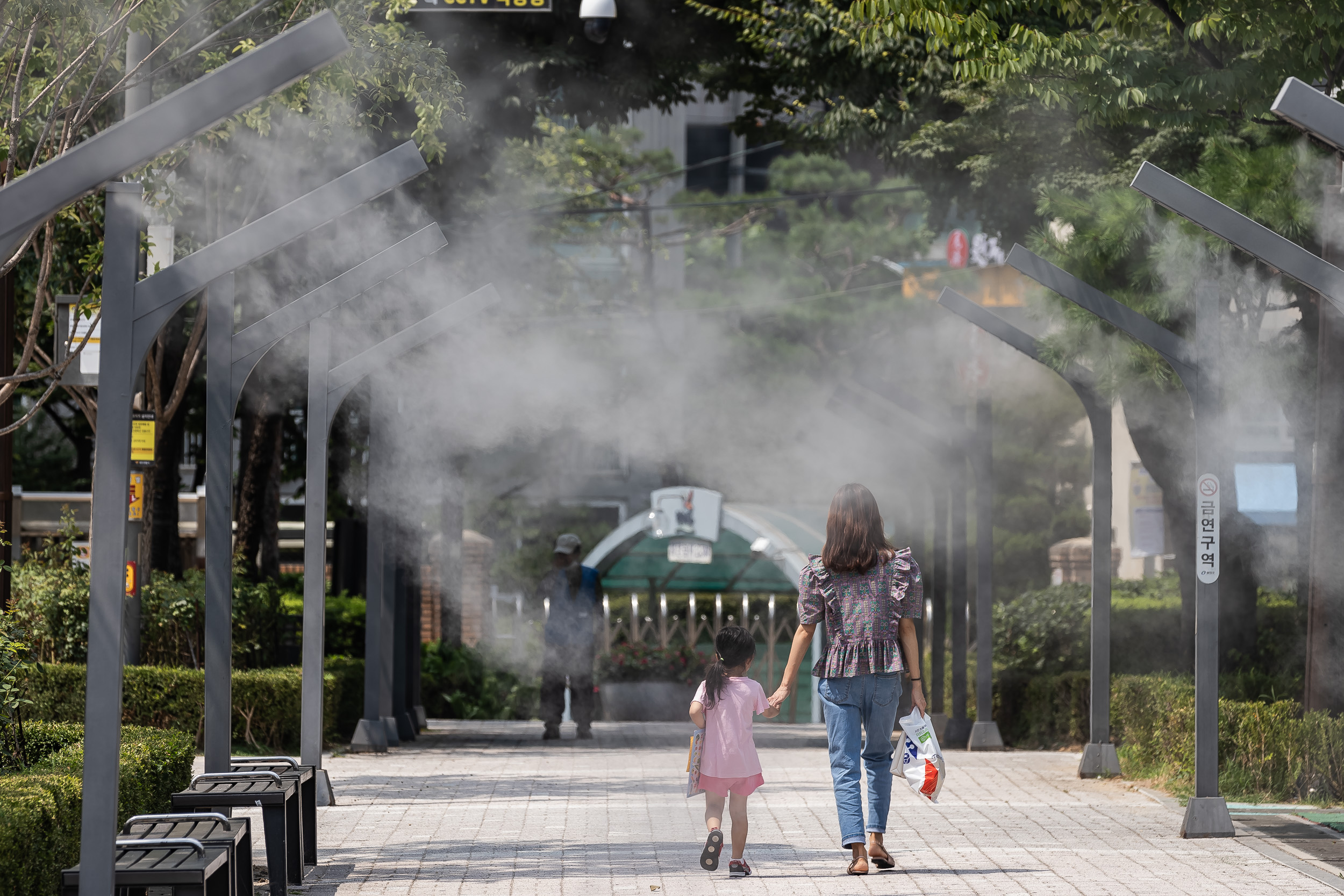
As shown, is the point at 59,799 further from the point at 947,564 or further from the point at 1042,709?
the point at 947,564

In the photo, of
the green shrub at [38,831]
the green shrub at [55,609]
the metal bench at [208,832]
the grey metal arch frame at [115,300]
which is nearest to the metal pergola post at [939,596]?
the green shrub at [55,609]

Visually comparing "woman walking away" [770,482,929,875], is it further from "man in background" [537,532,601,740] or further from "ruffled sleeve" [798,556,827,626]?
"man in background" [537,532,601,740]

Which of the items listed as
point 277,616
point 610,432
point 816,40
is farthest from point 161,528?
point 610,432

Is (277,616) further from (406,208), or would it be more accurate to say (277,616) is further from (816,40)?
(816,40)

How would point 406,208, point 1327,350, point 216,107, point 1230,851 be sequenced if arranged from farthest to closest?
point 406,208 < point 1327,350 < point 1230,851 < point 216,107

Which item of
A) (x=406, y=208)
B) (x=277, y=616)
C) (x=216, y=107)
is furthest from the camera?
(x=406, y=208)

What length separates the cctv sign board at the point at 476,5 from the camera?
395 inches

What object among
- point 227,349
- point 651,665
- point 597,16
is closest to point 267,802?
point 227,349

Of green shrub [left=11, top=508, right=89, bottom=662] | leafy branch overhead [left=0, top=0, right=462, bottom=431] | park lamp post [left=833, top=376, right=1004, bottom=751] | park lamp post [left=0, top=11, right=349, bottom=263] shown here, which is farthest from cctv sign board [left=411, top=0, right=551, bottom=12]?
park lamp post [left=0, top=11, right=349, bottom=263]

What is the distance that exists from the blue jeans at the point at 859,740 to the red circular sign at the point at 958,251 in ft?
69.8

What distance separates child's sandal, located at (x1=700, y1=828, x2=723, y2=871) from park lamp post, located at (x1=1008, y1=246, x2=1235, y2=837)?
2.16 metres

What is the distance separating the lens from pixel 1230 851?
6211 mm

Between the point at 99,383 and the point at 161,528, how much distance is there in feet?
28.5

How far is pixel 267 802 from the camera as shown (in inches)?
201
